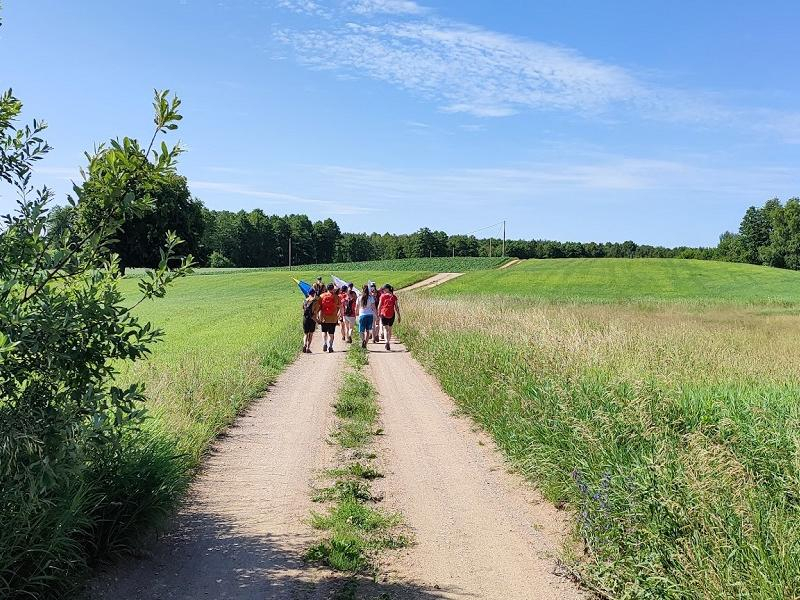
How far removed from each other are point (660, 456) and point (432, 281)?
63127 millimetres

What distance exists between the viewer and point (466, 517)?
599 centimetres

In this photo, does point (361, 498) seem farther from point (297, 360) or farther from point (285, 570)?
point (297, 360)

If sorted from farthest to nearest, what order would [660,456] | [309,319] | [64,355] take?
[309,319] < [660,456] < [64,355]

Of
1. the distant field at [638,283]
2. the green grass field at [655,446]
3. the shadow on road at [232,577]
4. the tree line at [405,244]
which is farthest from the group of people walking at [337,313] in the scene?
the tree line at [405,244]

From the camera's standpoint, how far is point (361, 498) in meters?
6.44

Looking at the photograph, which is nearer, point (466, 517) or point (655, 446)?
point (655, 446)

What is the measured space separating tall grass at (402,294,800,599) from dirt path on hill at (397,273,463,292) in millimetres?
47537

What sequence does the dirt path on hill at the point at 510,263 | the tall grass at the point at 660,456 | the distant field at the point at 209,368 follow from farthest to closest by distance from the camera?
the dirt path on hill at the point at 510,263 < the distant field at the point at 209,368 < the tall grass at the point at 660,456

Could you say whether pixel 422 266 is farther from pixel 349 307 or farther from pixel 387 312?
pixel 387 312

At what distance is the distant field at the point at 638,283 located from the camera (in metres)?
53.1

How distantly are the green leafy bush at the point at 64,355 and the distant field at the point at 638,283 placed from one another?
45800 mm

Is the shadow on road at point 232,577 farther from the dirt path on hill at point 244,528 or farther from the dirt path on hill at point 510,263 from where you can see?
the dirt path on hill at point 510,263

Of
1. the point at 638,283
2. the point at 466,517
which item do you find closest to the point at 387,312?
the point at 466,517

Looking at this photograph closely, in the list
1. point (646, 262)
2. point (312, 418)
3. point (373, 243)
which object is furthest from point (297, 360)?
point (373, 243)
